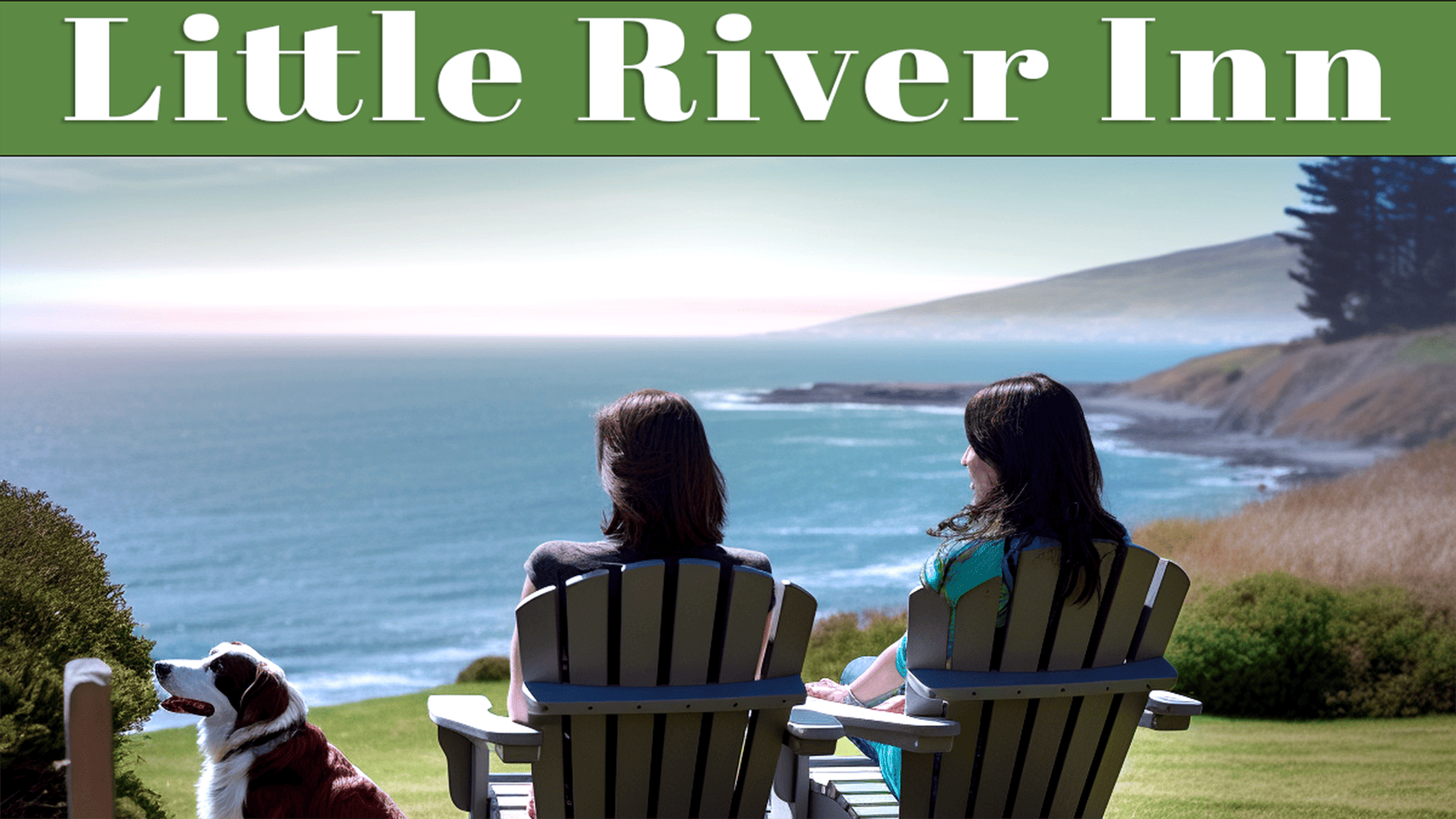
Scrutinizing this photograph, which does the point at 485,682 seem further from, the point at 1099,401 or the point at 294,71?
the point at 1099,401

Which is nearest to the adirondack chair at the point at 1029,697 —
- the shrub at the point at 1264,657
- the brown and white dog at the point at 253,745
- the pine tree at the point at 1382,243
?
the brown and white dog at the point at 253,745

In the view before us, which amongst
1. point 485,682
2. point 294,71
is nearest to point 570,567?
point 294,71

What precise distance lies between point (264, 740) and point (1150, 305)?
31.2 meters

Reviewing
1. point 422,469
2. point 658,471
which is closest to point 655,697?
point 658,471

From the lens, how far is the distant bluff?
530 inches

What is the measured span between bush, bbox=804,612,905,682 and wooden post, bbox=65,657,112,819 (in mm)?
5385

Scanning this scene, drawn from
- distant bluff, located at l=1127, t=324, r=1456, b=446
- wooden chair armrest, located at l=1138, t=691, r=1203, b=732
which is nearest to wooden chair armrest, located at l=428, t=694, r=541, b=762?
wooden chair armrest, located at l=1138, t=691, r=1203, b=732

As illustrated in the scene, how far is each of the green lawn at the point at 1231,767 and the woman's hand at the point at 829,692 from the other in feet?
3.84

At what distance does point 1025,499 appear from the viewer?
2598 millimetres

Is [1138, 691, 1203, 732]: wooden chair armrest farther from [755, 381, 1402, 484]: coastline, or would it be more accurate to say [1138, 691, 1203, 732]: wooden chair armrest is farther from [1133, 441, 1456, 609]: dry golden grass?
[755, 381, 1402, 484]: coastline

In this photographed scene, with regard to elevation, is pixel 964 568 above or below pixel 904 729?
above

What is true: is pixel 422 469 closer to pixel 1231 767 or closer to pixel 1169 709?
pixel 1231 767

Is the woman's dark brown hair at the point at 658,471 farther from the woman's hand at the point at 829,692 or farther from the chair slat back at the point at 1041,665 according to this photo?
the woman's hand at the point at 829,692

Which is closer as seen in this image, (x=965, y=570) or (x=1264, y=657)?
(x=965, y=570)
